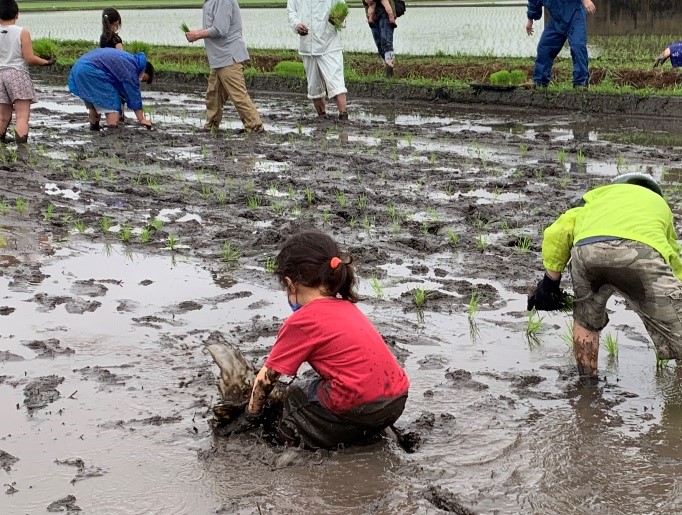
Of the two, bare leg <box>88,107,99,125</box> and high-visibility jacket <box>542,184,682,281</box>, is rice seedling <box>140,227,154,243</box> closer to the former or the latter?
high-visibility jacket <box>542,184,682,281</box>

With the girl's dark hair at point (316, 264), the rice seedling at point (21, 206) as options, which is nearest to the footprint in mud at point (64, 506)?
the girl's dark hair at point (316, 264)

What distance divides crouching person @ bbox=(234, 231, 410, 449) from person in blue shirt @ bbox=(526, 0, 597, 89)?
7849mm

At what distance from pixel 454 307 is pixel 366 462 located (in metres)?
1.56

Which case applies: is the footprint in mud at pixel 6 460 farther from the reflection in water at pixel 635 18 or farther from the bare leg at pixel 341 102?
the reflection in water at pixel 635 18

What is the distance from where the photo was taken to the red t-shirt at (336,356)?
3.23 metres

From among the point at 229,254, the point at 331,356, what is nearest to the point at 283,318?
the point at 229,254

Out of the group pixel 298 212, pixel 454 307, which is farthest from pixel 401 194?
pixel 454 307

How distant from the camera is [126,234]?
231 inches

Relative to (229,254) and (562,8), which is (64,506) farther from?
(562,8)

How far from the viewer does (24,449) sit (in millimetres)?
3291

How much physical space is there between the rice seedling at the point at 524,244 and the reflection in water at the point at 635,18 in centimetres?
1549

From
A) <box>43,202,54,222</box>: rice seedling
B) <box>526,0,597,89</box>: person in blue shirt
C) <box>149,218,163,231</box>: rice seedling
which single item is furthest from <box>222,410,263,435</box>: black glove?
<box>526,0,597,89</box>: person in blue shirt

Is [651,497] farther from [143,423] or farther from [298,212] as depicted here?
[298,212]

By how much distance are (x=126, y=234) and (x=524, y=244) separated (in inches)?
91.7
